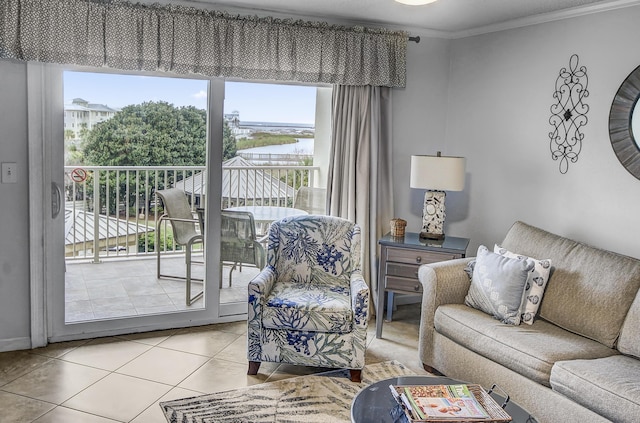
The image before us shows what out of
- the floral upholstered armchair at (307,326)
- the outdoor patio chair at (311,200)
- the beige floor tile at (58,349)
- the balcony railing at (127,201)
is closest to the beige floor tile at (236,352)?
the floral upholstered armchair at (307,326)

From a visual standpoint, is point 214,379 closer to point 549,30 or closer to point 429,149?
point 429,149

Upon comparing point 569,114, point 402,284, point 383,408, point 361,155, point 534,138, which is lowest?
point 383,408

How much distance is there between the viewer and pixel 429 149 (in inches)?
187

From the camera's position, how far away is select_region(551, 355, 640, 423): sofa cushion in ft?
7.70

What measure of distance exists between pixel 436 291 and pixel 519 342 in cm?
67

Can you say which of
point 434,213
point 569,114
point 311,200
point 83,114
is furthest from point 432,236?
point 83,114

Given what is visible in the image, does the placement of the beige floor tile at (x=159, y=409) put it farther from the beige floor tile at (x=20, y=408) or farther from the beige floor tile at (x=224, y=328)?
the beige floor tile at (x=224, y=328)

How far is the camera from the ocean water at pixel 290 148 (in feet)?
13.9

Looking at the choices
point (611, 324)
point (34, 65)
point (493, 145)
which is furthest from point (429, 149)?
point (34, 65)

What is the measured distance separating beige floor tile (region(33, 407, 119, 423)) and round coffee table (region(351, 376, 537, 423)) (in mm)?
1268

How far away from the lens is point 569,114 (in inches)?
148

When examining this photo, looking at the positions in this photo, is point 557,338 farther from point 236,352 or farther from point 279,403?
point 236,352

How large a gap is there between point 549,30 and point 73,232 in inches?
137

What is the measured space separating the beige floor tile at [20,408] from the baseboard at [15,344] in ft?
2.03
